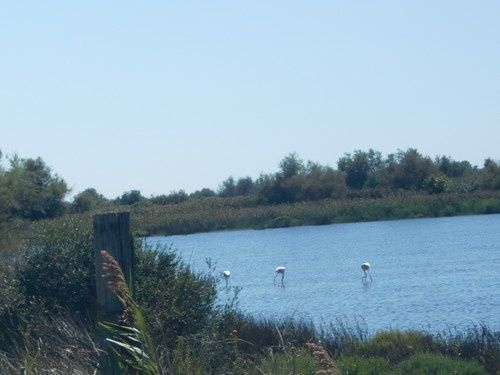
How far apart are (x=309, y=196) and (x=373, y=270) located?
34649mm

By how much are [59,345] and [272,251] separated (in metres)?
29.8

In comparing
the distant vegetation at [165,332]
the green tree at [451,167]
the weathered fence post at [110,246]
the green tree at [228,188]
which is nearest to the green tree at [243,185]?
the green tree at [228,188]

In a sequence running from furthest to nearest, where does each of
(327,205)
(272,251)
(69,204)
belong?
(327,205), (69,204), (272,251)

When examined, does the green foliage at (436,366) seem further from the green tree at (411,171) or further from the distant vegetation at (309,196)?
the green tree at (411,171)

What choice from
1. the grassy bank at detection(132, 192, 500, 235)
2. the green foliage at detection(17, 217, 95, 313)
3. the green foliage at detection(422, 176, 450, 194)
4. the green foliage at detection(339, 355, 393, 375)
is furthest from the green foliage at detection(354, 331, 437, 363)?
the green foliage at detection(422, 176, 450, 194)

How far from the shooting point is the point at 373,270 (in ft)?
102

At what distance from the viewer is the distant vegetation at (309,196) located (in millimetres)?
47188

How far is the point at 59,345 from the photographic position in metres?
9.77

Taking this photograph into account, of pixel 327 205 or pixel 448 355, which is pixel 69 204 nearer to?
A: pixel 327 205

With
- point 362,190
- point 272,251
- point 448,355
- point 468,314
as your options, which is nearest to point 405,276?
point 468,314

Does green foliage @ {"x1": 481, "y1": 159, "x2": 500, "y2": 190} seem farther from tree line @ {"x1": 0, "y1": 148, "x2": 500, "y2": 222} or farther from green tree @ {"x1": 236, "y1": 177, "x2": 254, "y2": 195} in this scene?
green tree @ {"x1": 236, "y1": 177, "x2": 254, "y2": 195}

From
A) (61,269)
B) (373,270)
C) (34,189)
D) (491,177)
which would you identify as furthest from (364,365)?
(491,177)

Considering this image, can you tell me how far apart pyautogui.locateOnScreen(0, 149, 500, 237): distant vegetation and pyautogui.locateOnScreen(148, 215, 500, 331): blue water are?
17.4 feet

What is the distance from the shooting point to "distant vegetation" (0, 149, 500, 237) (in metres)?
47.2
